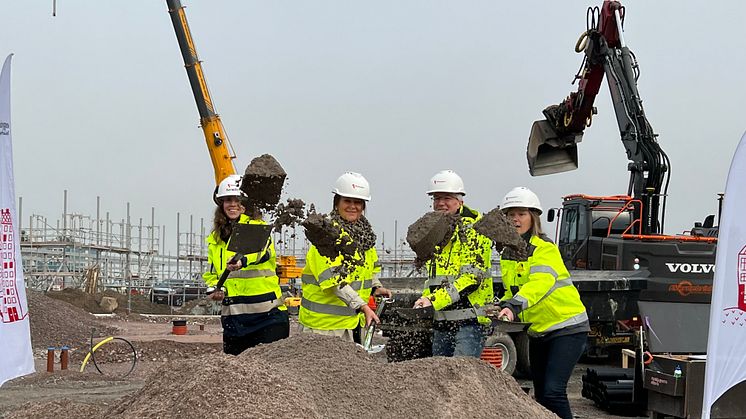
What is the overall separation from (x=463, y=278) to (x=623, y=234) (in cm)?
684

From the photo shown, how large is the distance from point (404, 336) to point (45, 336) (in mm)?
10979

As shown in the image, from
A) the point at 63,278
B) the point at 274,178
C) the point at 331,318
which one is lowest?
the point at 63,278

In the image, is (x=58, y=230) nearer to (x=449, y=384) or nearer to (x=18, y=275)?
(x=18, y=275)

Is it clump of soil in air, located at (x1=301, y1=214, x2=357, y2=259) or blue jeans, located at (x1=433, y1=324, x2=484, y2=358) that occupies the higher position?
clump of soil in air, located at (x1=301, y1=214, x2=357, y2=259)

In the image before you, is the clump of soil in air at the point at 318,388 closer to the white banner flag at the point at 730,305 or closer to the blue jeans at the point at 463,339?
the blue jeans at the point at 463,339

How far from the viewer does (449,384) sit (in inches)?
193

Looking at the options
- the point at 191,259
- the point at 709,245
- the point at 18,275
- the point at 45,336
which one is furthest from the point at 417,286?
the point at 191,259

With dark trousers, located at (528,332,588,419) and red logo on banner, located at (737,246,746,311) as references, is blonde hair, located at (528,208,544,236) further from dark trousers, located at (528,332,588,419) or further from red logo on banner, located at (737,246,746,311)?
red logo on banner, located at (737,246,746,311)

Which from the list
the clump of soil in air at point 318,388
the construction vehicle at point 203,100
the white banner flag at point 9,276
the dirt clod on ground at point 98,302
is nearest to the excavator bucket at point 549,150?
the construction vehicle at point 203,100

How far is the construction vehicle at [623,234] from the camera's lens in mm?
9961

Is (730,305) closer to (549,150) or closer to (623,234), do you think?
(623,234)

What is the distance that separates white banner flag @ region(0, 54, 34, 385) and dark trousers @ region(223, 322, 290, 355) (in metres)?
1.38

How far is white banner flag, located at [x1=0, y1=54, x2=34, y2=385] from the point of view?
6.05 metres

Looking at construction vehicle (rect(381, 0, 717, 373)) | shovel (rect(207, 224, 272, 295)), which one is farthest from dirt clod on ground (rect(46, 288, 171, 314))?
shovel (rect(207, 224, 272, 295))
